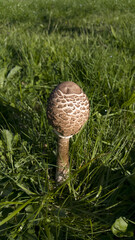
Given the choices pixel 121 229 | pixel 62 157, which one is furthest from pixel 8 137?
pixel 121 229

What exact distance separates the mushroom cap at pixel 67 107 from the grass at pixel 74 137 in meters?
0.24

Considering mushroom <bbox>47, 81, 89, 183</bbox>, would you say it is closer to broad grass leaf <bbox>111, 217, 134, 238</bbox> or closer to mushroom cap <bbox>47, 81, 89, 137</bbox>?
mushroom cap <bbox>47, 81, 89, 137</bbox>

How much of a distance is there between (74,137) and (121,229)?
0.93 m

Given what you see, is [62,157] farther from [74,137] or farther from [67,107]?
[67,107]

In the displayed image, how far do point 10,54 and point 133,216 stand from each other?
9.27 feet

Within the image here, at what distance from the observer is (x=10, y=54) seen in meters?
3.33

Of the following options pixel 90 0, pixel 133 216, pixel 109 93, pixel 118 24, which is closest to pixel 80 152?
pixel 133 216

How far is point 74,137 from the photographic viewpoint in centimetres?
211

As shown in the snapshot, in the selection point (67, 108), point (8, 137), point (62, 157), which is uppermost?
point (67, 108)

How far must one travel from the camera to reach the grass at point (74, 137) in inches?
59.7

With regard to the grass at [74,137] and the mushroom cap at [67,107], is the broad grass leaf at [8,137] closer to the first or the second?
the grass at [74,137]

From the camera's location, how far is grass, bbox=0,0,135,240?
59.7 inches

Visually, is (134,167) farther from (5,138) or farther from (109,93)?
(5,138)

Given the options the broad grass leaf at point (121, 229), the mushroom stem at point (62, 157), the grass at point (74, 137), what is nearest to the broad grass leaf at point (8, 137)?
the grass at point (74, 137)
